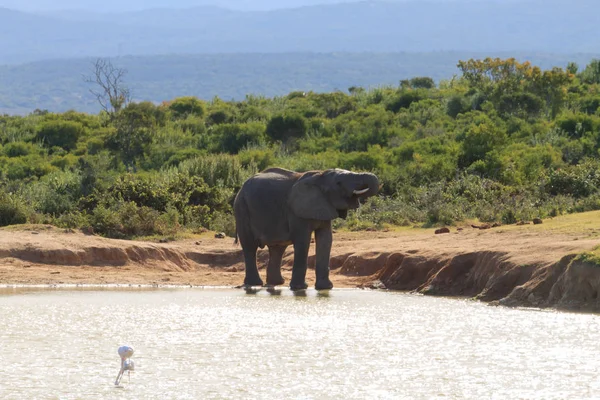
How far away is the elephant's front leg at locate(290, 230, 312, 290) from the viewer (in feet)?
80.0

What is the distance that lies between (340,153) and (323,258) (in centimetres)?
2310

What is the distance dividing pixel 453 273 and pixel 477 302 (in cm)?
184

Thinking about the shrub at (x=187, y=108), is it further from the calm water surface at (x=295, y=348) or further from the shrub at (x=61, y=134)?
the calm water surface at (x=295, y=348)

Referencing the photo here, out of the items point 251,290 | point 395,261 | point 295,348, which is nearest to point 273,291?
point 251,290

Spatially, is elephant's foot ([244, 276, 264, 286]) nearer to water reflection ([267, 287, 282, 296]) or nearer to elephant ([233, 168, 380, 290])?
elephant ([233, 168, 380, 290])

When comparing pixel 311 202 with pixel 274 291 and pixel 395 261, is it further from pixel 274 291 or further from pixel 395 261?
pixel 395 261

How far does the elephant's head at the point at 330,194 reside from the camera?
2398 centimetres

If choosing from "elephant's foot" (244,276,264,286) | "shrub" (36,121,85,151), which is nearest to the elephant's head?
"elephant's foot" (244,276,264,286)

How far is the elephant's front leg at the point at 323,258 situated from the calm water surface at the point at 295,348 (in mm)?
1197

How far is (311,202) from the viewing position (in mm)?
24156

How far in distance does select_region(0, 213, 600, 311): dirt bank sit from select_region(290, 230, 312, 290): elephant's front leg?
1471mm

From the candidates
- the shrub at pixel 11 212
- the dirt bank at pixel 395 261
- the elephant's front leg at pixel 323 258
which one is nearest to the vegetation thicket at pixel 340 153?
the shrub at pixel 11 212

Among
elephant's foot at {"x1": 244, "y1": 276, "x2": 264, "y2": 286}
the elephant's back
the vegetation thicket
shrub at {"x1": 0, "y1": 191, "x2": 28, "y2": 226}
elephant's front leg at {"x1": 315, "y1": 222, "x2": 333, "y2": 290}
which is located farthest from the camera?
the vegetation thicket

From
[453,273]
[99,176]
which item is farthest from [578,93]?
[453,273]
